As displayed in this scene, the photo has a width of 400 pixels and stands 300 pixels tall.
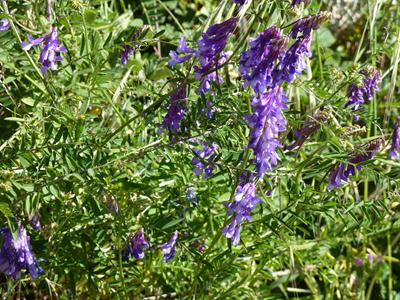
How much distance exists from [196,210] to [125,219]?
316 mm

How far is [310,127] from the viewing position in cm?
188

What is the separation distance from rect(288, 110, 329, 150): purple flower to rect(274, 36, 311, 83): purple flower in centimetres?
31

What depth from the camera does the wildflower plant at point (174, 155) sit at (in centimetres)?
164

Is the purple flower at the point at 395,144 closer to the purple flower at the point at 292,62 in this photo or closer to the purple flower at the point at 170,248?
the purple flower at the point at 292,62

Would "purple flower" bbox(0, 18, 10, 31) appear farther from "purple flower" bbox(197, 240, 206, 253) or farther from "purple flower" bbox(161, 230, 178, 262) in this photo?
"purple flower" bbox(197, 240, 206, 253)

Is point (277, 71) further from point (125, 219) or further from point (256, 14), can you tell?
point (125, 219)

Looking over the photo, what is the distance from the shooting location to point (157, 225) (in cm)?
206

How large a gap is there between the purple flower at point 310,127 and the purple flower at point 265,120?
0.90 feet

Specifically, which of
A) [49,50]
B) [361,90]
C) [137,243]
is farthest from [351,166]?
[49,50]

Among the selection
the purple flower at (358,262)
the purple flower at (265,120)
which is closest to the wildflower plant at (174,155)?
the purple flower at (265,120)

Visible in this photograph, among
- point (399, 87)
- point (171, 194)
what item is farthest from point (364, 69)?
point (399, 87)

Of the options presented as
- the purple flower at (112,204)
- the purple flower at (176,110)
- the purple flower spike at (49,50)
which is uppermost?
the purple flower spike at (49,50)

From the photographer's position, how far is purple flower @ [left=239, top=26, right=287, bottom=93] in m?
1.49

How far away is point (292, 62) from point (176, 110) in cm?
35
